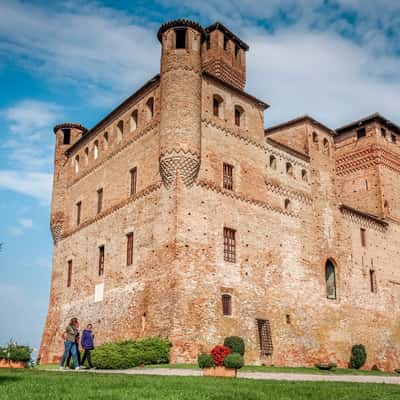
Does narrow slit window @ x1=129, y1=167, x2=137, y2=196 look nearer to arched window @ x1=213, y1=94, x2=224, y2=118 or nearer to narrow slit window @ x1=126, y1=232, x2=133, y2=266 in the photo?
narrow slit window @ x1=126, y1=232, x2=133, y2=266

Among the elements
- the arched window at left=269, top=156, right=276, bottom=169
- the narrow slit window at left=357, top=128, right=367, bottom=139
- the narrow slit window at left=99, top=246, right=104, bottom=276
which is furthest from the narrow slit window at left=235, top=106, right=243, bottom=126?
the narrow slit window at left=357, top=128, right=367, bottom=139

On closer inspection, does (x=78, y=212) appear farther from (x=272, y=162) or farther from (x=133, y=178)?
(x=272, y=162)

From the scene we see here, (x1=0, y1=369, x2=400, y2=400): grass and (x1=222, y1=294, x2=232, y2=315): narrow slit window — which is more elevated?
(x1=222, y1=294, x2=232, y2=315): narrow slit window

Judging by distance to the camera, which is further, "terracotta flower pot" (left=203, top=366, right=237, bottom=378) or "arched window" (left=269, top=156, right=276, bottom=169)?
"arched window" (left=269, top=156, right=276, bottom=169)

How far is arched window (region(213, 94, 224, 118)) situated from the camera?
25155mm

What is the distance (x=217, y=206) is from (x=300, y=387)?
13151 millimetres

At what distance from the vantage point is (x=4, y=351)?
65.8 ft

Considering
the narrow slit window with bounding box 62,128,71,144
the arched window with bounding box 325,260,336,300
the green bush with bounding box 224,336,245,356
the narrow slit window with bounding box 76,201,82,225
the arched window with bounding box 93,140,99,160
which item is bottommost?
the green bush with bounding box 224,336,245,356

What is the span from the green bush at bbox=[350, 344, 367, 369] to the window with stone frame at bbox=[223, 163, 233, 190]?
11.1 meters

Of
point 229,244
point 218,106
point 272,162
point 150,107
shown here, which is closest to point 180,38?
point 150,107

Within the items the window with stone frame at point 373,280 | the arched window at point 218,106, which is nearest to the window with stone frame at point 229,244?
the arched window at point 218,106

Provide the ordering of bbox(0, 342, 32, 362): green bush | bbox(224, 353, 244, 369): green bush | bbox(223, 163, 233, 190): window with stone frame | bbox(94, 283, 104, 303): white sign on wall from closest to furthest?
bbox(224, 353, 244, 369): green bush < bbox(0, 342, 32, 362): green bush < bbox(223, 163, 233, 190): window with stone frame < bbox(94, 283, 104, 303): white sign on wall

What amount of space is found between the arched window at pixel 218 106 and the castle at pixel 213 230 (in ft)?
0.20

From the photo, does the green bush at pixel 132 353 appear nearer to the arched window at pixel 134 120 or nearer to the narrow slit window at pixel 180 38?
the arched window at pixel 134 120
